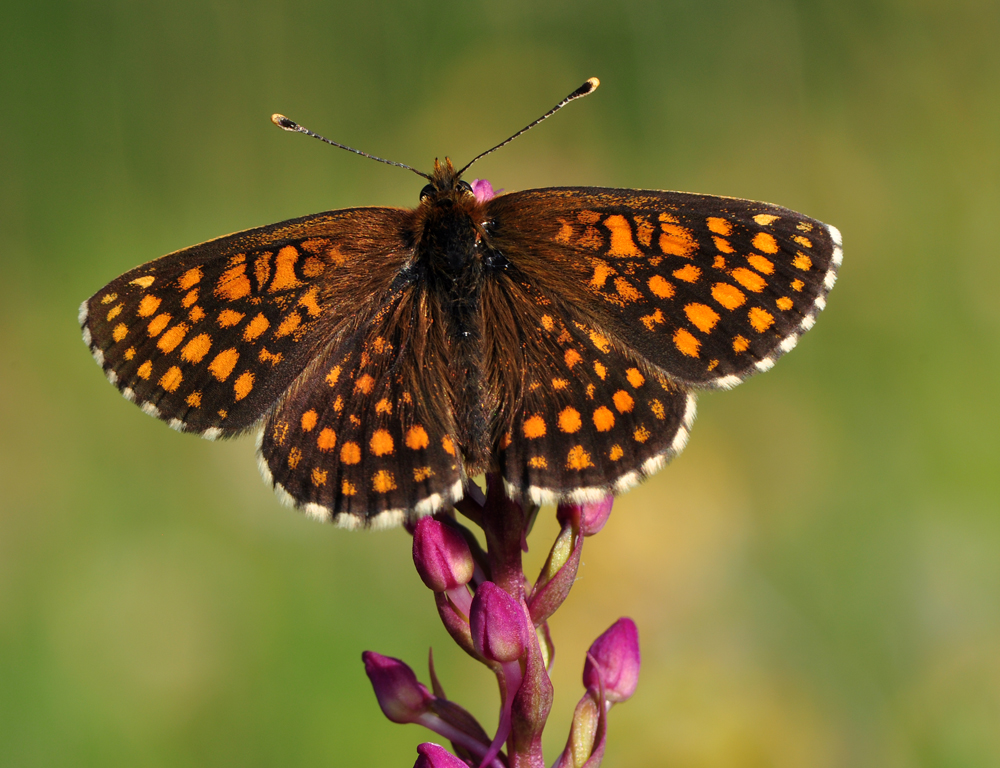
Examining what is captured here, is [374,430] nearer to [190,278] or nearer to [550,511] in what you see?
[190,278]

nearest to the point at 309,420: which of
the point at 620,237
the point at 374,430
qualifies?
the point at 374,430

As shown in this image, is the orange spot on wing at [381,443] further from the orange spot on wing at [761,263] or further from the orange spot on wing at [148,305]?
the orange spot on wing at [761,263]

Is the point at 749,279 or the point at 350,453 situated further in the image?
the point at 749,279

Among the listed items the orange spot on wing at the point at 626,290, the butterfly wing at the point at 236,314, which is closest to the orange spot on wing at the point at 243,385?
the butterfly wing at the point at 236,314

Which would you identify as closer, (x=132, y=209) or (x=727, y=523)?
(x=727, y=523)

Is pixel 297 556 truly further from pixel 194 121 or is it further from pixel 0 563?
pixel 194 121

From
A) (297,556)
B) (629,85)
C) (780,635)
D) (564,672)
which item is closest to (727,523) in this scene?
(780,635)

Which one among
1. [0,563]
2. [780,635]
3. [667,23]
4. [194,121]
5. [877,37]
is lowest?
[780,635]
